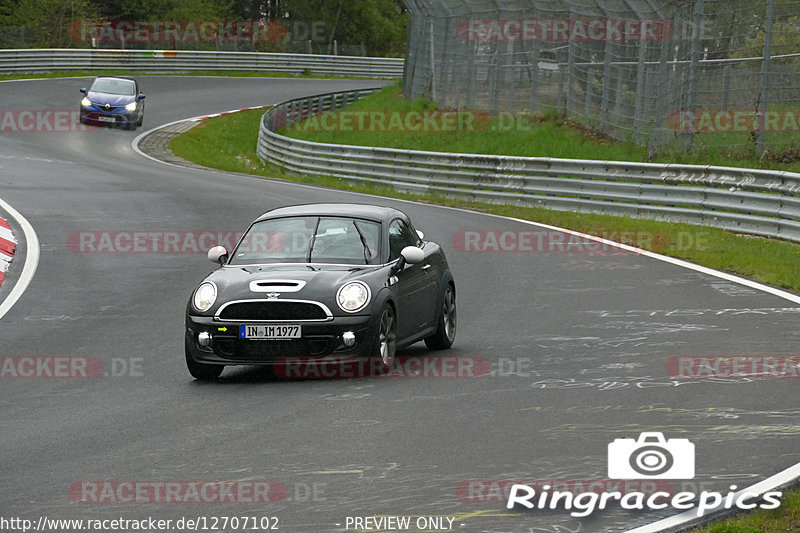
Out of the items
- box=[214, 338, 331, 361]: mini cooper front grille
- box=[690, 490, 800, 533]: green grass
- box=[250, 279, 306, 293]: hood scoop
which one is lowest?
box=[214, 338, 331, 361]: mini cooper front grille

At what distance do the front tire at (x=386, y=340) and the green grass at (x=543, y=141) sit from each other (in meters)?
14.4

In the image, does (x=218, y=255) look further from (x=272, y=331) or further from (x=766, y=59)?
(x=766, y=59)

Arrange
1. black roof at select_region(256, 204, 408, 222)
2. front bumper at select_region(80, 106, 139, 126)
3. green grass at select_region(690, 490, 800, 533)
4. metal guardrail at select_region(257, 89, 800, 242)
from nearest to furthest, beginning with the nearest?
green grass at select_region(690, 490, 800, 533), black roof at select_region(256, 204, 408, 222), metal guardrail at select_region(257, 89, 800, 242), front bumper at select_region(80, 106, 139, 126)

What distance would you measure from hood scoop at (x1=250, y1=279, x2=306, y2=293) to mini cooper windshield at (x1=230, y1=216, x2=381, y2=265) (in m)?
0.68

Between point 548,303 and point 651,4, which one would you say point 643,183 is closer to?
point 651,4

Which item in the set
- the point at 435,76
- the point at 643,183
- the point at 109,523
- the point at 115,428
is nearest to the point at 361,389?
the point at 115,428

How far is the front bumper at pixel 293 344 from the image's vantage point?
9.99m

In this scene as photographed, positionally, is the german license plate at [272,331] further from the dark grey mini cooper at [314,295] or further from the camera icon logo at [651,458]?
the camera icon logo at [651,458]

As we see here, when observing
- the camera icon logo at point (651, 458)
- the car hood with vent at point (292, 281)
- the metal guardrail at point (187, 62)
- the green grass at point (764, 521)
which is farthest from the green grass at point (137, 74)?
the green grass at point (764, 521)

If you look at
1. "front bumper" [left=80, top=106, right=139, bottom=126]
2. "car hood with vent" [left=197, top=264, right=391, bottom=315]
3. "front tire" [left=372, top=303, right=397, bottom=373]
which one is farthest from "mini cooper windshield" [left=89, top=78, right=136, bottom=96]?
"front tire" [left=372, top=303, right=397, bottom=373]

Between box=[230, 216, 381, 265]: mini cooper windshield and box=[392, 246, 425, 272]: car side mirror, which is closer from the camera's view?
box=[392, 246, 425, 272]: car side mirror

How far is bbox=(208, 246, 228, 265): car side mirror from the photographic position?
36.6ft

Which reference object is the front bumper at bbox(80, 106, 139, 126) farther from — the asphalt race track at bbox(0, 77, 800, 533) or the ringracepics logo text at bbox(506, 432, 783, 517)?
the ringracepics logo text at bbox(506, 432, 783, 517)

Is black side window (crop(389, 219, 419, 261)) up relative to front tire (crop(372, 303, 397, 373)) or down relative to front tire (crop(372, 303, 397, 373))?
up
